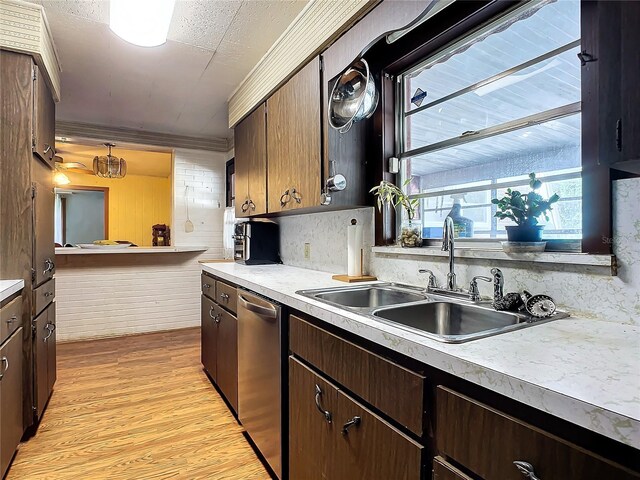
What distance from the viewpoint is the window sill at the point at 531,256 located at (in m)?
1.01

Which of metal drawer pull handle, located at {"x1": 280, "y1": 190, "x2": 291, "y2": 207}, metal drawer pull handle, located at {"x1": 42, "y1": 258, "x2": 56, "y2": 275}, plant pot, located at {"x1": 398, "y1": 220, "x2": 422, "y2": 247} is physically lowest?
metal drawer pull handle, located at {"x1": 42, "y1": 258, "x2": 56, "y2": 275}

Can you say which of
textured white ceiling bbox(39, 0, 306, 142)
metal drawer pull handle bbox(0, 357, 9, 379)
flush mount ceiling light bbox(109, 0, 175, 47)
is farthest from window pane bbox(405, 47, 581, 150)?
metal drawer pull handle bbox(0, 357, 9, 379)

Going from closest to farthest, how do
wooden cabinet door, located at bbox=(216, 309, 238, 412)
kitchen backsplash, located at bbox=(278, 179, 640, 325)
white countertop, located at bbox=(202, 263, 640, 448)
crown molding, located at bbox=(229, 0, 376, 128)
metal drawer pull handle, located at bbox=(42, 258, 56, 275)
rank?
1. white countertop, located at bbox=(202, 263, 640, 448)
2. kitchen backsplash, located at bbox=(278, 179, 640, 325)
3. crown molding, located at bbox=(229, 0, 376, 128)
4. wooden cabinet door, located at bbox=(216, 309, 238, 412)
5. metal drawer pull handle, located at bbox=(42, 258, 56, 275)

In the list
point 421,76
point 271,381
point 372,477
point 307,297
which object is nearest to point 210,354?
point 271,381

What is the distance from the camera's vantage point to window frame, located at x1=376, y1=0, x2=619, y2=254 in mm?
752

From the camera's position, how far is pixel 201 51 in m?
2.40

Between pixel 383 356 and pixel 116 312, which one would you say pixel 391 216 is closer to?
pixel 383 356

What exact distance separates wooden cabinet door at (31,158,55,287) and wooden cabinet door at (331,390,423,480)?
6.37ft

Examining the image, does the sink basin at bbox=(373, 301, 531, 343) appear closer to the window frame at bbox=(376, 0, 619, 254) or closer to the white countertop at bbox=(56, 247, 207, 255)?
the window frame at bbox=(376, 0, 619, 254)

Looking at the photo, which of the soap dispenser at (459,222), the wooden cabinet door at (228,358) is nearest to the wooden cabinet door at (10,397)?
the wooden cabinet door at (228,358)

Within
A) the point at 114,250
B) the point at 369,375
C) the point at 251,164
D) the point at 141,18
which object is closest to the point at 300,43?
the point at 141,18

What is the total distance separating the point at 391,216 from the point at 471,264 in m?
0.57

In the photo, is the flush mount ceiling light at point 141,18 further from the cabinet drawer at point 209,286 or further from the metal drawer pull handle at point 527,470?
the metal drawer pull handle at point 527,470

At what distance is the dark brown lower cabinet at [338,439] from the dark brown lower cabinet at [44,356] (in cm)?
162
